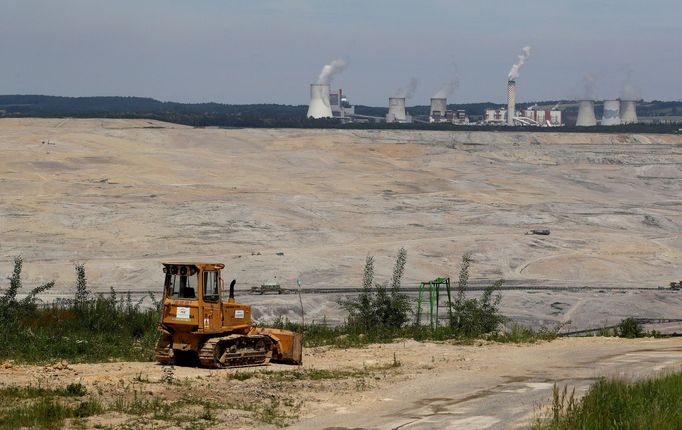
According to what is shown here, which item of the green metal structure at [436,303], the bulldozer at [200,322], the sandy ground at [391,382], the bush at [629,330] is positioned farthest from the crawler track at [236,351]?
the bush at [629,330]

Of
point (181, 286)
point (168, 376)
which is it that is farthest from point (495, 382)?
point (181, 286)

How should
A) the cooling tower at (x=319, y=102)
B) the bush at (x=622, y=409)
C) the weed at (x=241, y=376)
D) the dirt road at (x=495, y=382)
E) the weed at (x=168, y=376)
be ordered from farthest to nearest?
the cooling tower at (x=319, y=102), the weed at (x=241, y=376), the weed at (x=168, y=376), the dirt road at (x=495, y=382), the bush at (x=622, y=409)

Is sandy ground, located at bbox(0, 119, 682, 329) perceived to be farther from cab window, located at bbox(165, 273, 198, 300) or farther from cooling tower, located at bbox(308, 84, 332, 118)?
cooling tower, located at bbox(308, 84, 332, 118)

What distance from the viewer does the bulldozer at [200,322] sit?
75.4ft

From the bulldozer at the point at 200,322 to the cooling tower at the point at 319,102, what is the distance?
6487 inches

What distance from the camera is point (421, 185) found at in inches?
4048

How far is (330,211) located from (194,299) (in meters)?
61.0

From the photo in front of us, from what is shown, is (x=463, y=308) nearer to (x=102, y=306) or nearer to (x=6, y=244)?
(x=102, y=306)

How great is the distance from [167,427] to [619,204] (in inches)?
3382

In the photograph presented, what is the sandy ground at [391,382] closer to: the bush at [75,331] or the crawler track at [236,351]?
the crawler track at [236,351]

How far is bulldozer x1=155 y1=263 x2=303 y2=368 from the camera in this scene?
23.0 m

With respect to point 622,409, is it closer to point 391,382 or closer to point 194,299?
point 391,382

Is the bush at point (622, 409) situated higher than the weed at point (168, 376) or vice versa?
the bush at point (622, 409)

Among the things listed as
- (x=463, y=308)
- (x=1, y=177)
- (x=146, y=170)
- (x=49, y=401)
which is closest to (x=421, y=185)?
(x=146, y=170)
